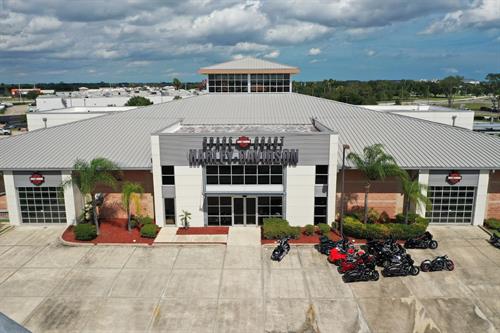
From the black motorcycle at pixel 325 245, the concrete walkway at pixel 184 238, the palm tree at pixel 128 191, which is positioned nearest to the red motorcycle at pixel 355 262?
the black motorcycle at pixel 325 245

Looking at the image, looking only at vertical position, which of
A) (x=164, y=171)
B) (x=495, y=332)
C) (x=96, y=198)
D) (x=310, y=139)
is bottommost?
(x=495, y=332)

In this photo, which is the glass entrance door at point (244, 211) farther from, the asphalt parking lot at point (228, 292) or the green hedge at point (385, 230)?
the green hedge at point (385, 230)

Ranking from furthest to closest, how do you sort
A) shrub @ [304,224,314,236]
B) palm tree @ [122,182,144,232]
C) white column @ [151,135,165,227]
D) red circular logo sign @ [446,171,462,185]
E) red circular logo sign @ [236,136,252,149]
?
red circular logo sign @ [446,171,462,185]
white column @ [151,135,165,227]
red circular logo sign @ [236,136,252,149]
shrub @ [304,224,314,236]
palm tree @ [122,182,144,232]

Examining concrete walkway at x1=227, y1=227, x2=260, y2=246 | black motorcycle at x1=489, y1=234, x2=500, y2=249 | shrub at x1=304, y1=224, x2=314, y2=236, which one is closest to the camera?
black motorcycle at x1=489, y1=234, x2=500, y2=249

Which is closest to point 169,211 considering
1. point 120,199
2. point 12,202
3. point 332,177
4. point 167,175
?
point 167,175

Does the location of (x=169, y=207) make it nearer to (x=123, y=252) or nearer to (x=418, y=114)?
(x=123, y=252)

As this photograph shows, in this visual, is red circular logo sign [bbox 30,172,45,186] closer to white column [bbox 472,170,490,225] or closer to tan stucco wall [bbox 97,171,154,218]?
tan stucco wall [bbox 97,171,154,218]

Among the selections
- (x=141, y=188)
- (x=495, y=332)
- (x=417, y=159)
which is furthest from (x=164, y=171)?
(x=495, y=332)

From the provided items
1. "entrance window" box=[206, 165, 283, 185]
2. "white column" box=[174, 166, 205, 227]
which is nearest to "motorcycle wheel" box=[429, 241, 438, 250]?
"entrance window" box=[206, 165, 283, 185]
